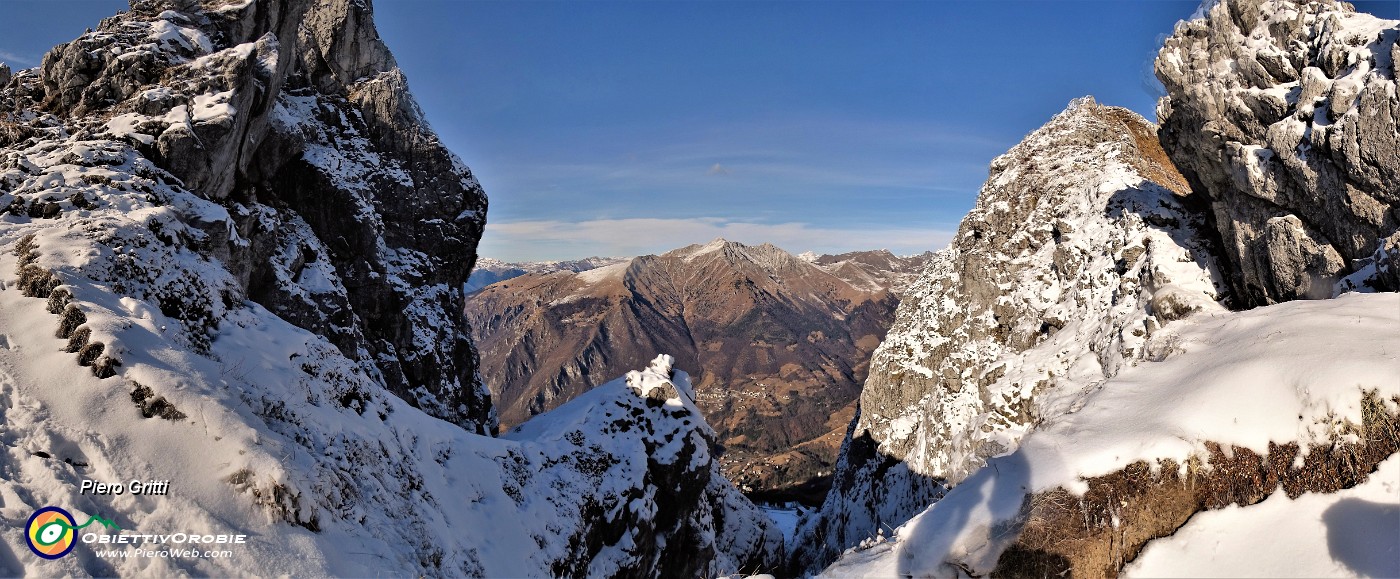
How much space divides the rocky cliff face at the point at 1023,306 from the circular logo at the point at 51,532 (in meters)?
24.2

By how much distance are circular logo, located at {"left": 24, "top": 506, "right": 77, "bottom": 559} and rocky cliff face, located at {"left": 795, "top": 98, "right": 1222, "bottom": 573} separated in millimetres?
24157

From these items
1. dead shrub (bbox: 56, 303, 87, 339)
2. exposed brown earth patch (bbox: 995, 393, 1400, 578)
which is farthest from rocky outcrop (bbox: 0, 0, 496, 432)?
exposed brown earth patch (bbox: 995, 393, 1400, 578)

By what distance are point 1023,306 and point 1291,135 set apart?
2075 centimetres

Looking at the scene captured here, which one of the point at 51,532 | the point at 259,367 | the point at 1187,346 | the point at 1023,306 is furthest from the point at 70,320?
the point at 1023,306

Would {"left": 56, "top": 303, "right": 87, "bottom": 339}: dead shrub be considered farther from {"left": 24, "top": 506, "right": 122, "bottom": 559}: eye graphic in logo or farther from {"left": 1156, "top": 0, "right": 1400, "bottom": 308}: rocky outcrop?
{"left": 1156, "top": 0, "right": 1400, "bottom": 308}: rocky outcrop

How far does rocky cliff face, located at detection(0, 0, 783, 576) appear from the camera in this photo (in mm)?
10609

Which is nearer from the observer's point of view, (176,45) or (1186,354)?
(1186,354)

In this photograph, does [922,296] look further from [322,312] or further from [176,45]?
[176,45]

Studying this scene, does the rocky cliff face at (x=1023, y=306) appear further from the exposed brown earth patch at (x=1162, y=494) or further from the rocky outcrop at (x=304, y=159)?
the rocky outcrop at (x=304, y=159)

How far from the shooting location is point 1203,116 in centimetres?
2147

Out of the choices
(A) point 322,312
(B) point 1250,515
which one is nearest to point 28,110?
(A) point 322,312

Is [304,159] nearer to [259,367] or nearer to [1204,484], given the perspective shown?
[259,367]

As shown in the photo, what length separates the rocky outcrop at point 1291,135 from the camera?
625 inches

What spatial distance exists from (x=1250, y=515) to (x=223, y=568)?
15091 millimetres
